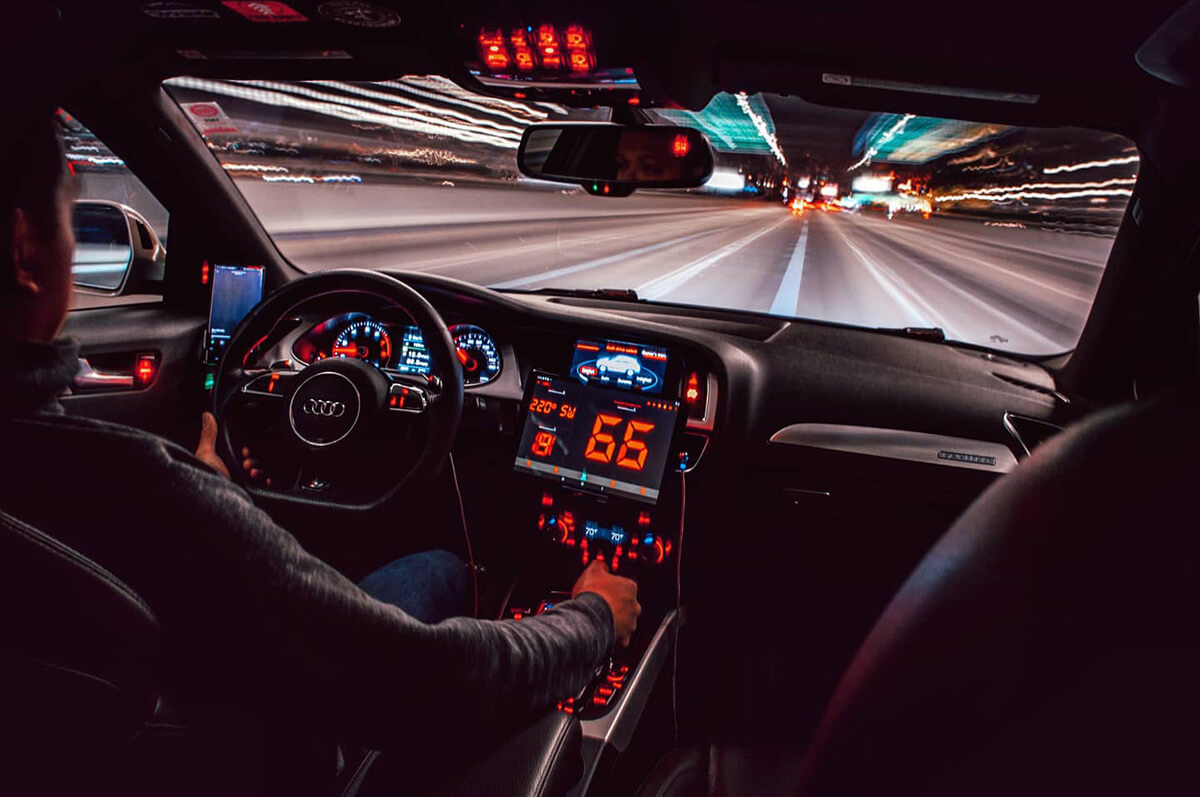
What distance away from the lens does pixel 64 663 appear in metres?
1.18

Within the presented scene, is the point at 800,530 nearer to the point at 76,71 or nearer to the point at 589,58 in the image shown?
the point at 589,58

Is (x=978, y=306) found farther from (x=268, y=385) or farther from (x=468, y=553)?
(x=268, y=385)

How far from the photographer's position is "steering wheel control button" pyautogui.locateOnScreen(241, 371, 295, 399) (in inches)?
111

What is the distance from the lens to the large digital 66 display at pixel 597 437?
118 inches

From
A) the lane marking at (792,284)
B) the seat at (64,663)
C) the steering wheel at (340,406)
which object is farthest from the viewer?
the lane marking at (792,284)

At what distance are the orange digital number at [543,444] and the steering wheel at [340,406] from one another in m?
0.55

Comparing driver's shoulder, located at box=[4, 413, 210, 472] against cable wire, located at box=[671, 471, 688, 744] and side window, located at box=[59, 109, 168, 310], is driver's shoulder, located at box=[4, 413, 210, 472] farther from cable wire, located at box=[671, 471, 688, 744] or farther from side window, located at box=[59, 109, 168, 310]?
side window, located at box=[59, 109, 168, 310]

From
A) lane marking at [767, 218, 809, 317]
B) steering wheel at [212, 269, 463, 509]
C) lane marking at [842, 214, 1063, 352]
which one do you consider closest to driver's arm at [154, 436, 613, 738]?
steering wheel at [212, 269, 463, 509]

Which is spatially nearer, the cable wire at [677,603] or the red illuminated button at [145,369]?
the cable wire at [677,603]

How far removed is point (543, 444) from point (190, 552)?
2.05m

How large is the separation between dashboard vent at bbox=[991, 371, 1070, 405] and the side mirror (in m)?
4.06

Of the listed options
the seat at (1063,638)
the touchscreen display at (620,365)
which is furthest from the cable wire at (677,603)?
the seat at (1063,638)

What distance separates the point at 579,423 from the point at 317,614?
1.96 meters

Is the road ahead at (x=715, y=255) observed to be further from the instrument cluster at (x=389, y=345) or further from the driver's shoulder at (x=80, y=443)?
the driver's shoulder at (x=80, y=443)
